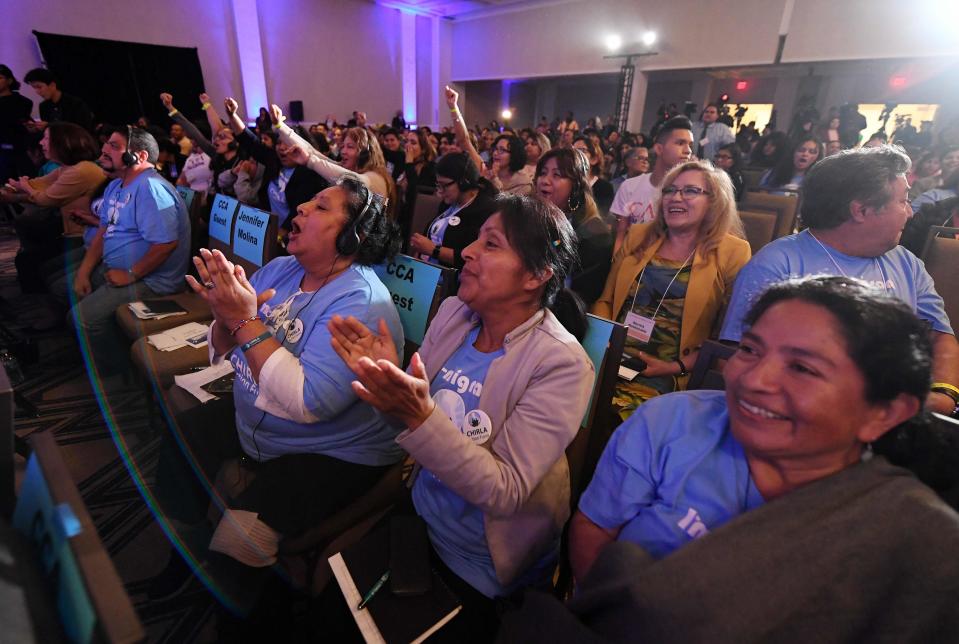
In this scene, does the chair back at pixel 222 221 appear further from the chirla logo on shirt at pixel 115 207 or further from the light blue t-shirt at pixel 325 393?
the light blue t-shirt at pixel 325 393

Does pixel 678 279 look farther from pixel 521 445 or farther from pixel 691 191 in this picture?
pixel 521 445

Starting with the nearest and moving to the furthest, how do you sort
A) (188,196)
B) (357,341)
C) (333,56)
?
1. (357,341)
2. (188,196)
3. (333,56)

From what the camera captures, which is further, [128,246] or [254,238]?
[128,246]

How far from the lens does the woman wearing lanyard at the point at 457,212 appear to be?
2814 mm

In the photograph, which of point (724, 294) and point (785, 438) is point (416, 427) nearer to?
point (785, 438)

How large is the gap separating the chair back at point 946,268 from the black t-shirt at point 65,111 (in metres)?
8.46

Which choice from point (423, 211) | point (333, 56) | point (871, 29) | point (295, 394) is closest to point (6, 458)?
point (295, 394)

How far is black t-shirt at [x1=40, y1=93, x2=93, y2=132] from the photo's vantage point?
5.79m

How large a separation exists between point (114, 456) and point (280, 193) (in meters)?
2.50

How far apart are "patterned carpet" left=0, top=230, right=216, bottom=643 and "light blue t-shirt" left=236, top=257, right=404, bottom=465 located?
0.48 metres

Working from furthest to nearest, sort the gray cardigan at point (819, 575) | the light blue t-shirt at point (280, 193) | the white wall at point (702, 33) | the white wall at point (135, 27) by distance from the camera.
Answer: the white wall at point (135, 27)
the white wall at point (702, 33)
the light blue t-shirt at point (280, 193)
the gray cardigan at point (819, 575)

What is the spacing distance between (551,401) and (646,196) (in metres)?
2.54

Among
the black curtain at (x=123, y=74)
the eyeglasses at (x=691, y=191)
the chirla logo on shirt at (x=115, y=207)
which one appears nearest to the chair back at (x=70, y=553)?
the eyeglasses at (x=691, y=191)

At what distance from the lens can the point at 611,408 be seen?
1.62m
